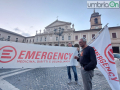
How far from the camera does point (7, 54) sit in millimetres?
2270

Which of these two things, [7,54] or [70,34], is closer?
[7,54]

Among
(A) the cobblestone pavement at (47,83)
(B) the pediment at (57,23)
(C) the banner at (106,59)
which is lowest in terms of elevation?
(A) the cobblestone pavement at (47,83)

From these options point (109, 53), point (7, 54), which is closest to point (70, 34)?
point (109, 53)

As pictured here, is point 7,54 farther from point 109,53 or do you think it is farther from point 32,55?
point 109,53

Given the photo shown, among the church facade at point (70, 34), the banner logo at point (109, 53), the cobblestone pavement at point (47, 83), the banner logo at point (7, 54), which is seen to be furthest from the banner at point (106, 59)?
the church facade at point (70, 34)

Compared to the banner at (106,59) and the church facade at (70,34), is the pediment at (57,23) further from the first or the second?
the banner at (106,59)

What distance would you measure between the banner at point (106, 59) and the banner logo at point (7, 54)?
338cm

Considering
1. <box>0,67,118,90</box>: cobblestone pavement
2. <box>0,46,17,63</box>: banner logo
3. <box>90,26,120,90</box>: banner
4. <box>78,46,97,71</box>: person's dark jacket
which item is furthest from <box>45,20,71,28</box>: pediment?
<box>78,46,97,71</box>: person's dark jacket

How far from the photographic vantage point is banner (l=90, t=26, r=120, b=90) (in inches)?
72.7

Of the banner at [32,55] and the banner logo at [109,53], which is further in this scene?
the banner at [32,55]

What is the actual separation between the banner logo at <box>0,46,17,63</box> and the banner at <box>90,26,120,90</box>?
3385mm

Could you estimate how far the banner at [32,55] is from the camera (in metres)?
2.26

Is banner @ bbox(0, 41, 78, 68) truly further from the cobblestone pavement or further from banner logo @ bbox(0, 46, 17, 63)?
the cobblestone pavement

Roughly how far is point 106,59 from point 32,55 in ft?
9.72
